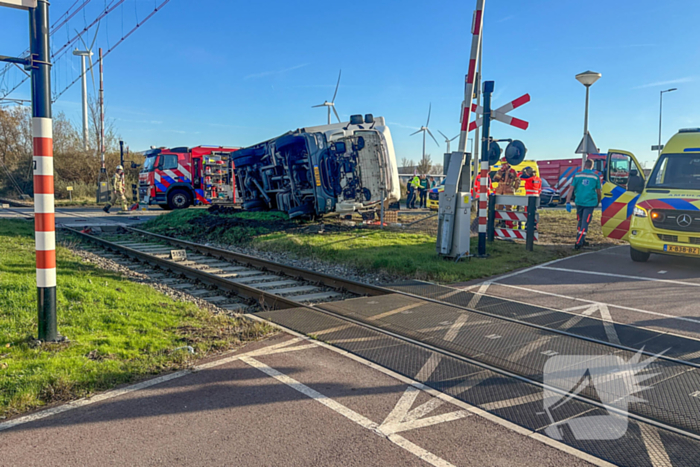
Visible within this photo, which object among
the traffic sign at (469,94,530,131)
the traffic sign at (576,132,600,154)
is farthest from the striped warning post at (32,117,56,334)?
the traffic sign at (576,132,600,154)

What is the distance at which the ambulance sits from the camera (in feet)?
29.4

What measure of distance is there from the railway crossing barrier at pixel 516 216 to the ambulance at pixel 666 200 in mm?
1864

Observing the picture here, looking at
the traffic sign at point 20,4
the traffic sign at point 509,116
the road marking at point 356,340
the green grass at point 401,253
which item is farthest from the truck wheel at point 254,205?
the traffic sign at point 20,4

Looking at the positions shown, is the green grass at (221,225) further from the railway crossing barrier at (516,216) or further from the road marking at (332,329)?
the road marking at (332,329)

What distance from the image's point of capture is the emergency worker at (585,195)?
1177 cm

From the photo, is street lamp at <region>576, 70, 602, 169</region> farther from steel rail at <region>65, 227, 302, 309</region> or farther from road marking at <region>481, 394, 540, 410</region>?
road marking at <region>481, 394, 540, 410</region>

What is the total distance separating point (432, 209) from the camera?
25.5 metres

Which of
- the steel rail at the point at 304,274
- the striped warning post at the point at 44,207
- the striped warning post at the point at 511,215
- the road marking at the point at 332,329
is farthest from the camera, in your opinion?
the striped warning post at the point at 511,215

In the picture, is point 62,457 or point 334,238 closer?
point 62,457

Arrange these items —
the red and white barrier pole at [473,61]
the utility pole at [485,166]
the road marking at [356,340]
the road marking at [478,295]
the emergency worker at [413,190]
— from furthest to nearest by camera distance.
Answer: the emergency worker at [413,190], the utility pole at [485,166], the red and white barrier pole at [473,61], the road marking at [478,295], the road marking at [356,340]

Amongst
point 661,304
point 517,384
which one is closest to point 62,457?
point 517,384

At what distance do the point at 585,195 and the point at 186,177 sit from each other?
19102 mm

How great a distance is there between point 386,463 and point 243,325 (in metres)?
3.11

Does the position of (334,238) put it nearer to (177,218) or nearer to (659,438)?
(177,218)
